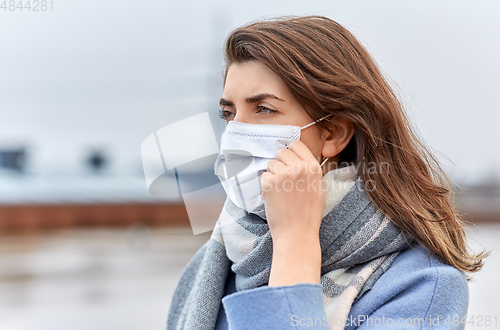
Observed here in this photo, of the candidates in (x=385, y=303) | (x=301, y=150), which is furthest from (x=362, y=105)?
(x=385, y=303)

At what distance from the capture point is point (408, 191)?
Result: 1436 millimetres

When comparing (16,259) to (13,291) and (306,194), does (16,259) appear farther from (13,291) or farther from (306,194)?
(306,194)

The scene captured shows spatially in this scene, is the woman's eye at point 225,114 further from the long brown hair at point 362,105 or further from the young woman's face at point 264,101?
the long brown hair at point 362,105

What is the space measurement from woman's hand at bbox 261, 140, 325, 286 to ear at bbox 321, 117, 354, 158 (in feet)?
0.66

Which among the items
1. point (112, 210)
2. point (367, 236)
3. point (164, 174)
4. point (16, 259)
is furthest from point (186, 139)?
point (112, 210)

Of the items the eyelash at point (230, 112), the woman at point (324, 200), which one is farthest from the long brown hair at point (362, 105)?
the eyelash at point (230, 112)

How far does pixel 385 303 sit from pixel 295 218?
373mm

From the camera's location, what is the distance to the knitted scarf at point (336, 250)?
4.37ft

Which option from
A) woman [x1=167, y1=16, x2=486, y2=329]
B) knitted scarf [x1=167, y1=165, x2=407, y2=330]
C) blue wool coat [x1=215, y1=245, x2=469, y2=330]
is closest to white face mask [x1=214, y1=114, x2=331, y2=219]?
woman [x1=167, y1=16, x2=486, y2=329]

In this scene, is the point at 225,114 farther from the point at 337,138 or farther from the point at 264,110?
the point at 337,138

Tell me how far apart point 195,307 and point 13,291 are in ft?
23.1

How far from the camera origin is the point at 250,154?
1.52m

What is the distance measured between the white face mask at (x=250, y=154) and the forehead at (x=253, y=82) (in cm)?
11
